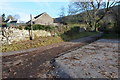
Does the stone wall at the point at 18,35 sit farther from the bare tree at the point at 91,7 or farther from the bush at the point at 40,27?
the bare tree at the point at 91,7

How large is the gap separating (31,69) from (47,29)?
11180mm

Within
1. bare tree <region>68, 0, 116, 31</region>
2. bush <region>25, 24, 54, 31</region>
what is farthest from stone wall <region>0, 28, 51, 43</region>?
bare tree <region>68, 0, 116, 31</region>

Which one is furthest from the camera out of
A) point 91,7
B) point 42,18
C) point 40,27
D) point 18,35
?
point 42,18

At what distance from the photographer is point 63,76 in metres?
3.91

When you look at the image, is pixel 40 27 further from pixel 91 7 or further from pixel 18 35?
pixel 91 7

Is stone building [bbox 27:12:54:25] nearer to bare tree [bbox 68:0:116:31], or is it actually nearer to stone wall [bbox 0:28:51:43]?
bare tree [bbox 68:0:116:31]

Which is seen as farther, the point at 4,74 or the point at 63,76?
the point at 4,74

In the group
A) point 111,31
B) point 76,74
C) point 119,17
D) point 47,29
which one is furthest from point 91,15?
point 76,74

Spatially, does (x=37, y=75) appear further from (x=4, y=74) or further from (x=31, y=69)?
(x=4, y=74)

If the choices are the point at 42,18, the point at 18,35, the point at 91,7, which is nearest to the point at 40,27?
the point at 18,35

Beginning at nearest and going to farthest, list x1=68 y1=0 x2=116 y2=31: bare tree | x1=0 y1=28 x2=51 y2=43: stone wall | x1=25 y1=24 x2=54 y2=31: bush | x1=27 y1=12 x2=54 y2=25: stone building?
1. x1=0 y1=28 x2=51 y2=43: stone wall
2. x1=25 y1=24 x2=54 y2=31: bush
3. x1=68 y1=0 x2=116 y2=31: bare tree
4. x1=27 y1=12 x2=54 y2=25: stone building

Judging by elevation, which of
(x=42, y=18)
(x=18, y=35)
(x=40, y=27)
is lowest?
(x=18, y=35)

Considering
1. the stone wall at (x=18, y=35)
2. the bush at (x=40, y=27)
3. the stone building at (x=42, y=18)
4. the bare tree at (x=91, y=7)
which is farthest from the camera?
the stone building at (x=42, y=18)

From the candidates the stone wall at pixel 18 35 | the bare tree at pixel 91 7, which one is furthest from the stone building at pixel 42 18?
the stone wall at pixel 18 35
